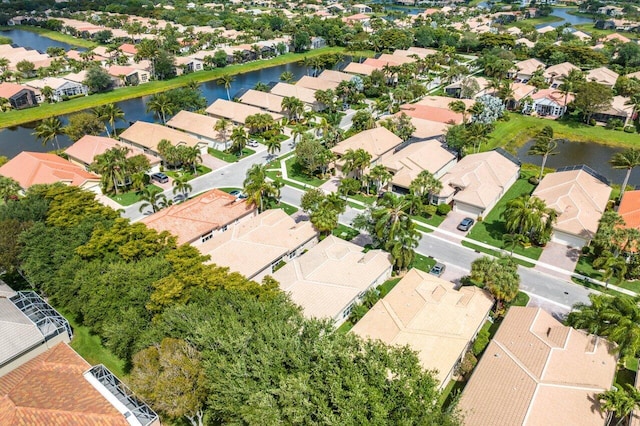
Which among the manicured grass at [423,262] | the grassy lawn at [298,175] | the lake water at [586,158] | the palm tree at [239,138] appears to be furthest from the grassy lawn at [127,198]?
the lake water at [586,158]

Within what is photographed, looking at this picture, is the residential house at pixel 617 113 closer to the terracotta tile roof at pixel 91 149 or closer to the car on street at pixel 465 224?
the car on street at pixel 465 224

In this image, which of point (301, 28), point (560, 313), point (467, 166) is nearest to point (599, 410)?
point (560, 313)

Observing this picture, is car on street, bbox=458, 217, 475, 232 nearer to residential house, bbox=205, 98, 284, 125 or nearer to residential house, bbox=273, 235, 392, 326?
residential house, bbox=273, 235, 392, 326

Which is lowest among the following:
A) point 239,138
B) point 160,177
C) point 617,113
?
point 160,177

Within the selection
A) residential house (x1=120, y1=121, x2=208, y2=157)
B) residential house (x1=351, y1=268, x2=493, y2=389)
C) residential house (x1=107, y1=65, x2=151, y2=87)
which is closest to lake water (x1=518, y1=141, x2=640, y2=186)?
residential house (x1=351, y1=268, x2=493, y2=389)

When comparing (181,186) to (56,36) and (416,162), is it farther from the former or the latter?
(56,36)

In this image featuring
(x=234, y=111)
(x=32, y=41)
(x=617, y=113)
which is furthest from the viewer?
(x=32, y=41)

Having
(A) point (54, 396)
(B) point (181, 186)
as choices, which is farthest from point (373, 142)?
(A) point (54, 396)
